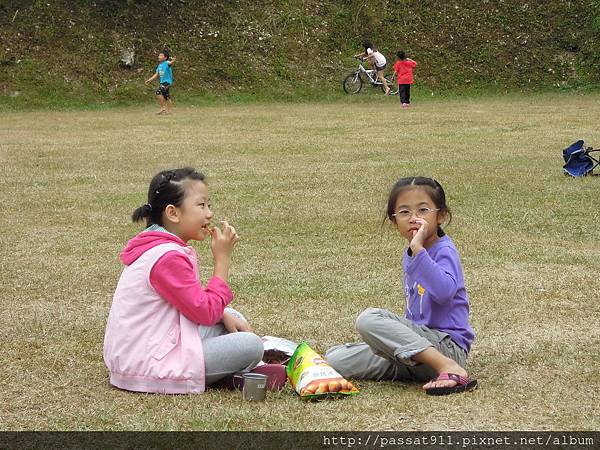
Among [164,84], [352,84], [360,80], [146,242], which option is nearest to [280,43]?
[352,84]

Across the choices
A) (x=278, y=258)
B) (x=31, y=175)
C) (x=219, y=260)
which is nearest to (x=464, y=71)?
(x=31, y=175)

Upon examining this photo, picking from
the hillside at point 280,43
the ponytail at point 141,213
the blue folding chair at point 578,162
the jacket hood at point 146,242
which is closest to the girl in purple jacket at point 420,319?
the jacket hood at point 146,242

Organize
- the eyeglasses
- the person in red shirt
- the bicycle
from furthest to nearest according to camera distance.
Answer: the bicycle → the person in red shirt → the eyeglasses

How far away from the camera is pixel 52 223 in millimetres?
8977

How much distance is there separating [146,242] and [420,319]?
133cm

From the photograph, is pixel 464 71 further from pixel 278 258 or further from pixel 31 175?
pixel 278 258

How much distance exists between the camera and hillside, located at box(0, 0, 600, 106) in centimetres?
2533

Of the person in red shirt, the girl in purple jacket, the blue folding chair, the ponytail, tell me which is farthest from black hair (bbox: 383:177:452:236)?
the person in red shirt

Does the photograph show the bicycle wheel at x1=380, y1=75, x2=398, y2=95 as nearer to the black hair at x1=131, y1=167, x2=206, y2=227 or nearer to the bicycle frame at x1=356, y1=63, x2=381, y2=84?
the bicycle frame at x1=356, y1=63, x2=381, y2=84

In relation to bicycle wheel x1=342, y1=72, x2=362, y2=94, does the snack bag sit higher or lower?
higher

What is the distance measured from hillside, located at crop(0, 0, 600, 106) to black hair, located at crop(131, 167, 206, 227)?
20.3m

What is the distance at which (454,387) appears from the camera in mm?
4137

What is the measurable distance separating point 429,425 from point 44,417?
1584 millimetres

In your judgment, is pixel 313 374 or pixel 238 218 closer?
pixel 313 374
